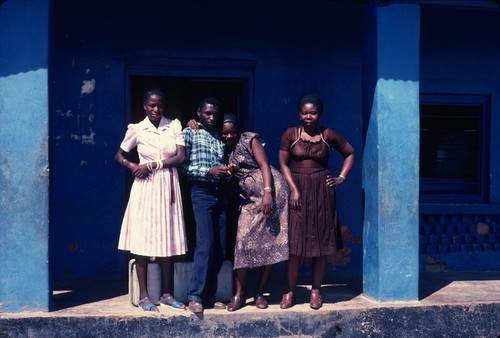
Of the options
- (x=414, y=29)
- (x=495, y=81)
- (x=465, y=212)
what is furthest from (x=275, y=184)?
(x=495, y=81)

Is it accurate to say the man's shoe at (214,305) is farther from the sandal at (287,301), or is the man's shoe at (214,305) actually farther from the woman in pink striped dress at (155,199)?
the sandal at (287,301)

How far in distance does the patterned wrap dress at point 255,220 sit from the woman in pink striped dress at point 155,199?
19.3 inches

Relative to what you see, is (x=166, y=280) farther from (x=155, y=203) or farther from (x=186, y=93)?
(x=186, y=93)

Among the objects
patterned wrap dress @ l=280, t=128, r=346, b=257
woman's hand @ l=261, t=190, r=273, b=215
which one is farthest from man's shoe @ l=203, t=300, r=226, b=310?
woman's hand @ l=261, t=190, r=273, b=215

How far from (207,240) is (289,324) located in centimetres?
99

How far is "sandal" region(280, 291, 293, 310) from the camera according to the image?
505cm

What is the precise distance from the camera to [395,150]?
17.2 ft

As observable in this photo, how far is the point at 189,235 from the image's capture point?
18.7 feet

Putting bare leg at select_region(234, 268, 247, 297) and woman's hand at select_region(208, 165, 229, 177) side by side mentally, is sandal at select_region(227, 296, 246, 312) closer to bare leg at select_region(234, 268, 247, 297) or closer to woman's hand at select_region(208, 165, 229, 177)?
bare leg at select_region(234, 268, 247, 297)

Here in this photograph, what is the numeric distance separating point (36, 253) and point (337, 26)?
13.0 feet

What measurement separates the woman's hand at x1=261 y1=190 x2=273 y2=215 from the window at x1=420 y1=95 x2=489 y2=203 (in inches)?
104

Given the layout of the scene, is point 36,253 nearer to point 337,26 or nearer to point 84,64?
point 84,64

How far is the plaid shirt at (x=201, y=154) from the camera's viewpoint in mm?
4934

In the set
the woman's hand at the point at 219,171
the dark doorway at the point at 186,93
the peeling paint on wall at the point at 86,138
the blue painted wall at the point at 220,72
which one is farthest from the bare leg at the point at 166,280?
the dark doorway at the point at 186,93
